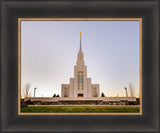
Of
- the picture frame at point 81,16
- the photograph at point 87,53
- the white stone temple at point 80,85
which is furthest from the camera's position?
the white stone temple at point 80,85

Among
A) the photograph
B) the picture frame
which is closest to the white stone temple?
the photograph

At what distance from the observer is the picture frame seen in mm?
2508

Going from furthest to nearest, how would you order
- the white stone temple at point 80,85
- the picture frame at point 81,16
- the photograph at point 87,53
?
1. the white stone temple at point 80,85
2. the photograph at point 87,53
3. the picture frame at point 81,16

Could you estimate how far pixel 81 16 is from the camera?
8.76 ft

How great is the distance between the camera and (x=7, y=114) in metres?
2.53

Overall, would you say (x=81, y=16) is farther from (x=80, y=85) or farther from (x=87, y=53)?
(x=80, y=85)

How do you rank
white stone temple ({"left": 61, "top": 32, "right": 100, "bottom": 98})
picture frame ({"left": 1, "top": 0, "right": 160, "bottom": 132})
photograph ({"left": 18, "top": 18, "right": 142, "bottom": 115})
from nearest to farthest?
picture frame ({"left": 1, "top": 0, "right": 160, "bottom": 132}) < photograph ({"left": 18, "top": 18, "right": 142, "bottom": 115}) < white stone temple ({"left": 61, "top": 32, "right": 100, "bottom": 98})

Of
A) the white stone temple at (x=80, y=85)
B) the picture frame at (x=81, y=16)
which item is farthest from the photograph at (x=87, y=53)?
the white stone temple at (x=80, y=85)

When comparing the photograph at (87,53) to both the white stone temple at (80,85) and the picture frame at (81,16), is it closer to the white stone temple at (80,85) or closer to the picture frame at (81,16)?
the picture frame at (81,16)

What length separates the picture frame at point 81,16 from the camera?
251 centimetres

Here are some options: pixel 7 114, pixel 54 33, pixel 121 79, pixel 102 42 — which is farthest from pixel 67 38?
pixel 7 114

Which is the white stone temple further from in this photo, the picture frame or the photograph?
the picture frame

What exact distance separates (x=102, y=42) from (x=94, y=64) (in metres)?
1.57

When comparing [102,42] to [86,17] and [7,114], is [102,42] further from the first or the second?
[7,114]
